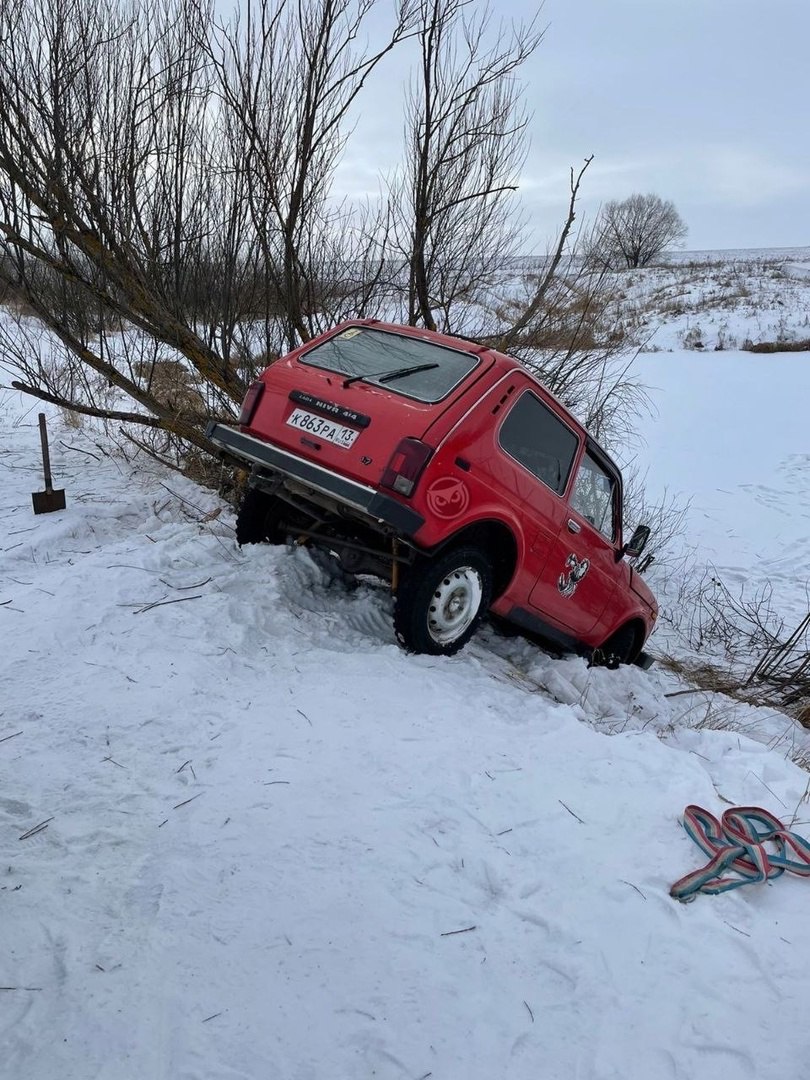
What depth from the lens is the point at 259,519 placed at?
509cm

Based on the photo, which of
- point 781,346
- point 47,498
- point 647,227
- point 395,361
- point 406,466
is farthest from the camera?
point 647,227

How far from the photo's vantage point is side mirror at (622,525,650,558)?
17.5ft

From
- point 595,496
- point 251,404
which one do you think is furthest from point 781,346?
point 251,404

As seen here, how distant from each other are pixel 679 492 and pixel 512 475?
1025 cm

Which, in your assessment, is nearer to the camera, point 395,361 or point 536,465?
point 395,361

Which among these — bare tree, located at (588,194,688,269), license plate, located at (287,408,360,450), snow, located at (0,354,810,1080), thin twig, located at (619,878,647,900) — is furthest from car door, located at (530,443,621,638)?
bare tree, located at (588,194,688,269)

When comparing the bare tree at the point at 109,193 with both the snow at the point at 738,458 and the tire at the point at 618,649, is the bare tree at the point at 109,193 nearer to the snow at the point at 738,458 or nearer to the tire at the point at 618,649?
the tire at the point at 618,649

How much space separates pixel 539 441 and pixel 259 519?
2.09 m

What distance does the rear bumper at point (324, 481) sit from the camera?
370cm

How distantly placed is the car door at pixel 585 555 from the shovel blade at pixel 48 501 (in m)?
4.20

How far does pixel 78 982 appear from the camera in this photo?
1949mm

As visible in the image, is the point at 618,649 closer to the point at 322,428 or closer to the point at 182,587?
the point at 322,428

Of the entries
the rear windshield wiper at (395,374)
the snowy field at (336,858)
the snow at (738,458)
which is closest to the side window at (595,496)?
the snowy field at (336,858)

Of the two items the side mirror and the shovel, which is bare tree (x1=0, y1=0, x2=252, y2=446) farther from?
the side mirror
